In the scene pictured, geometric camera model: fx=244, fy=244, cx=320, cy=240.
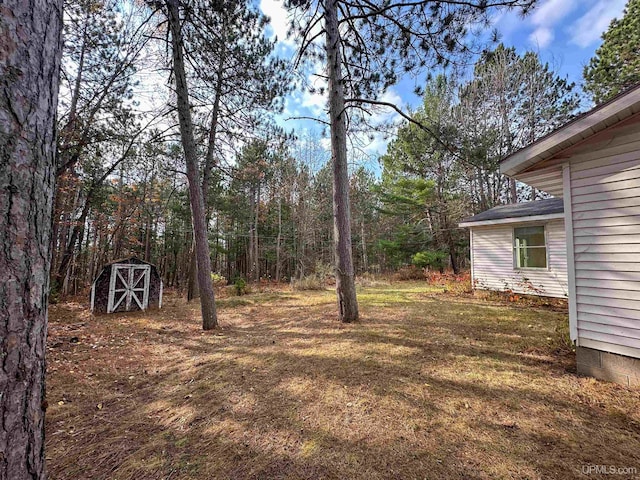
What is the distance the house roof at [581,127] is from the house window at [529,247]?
524 centimetres

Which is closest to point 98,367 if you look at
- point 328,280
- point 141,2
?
point 141,2

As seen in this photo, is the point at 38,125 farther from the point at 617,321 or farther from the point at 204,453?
the point at 617,321

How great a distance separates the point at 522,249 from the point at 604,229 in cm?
566

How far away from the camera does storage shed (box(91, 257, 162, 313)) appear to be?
6.84 m

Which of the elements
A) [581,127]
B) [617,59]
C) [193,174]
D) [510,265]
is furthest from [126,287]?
[617,59]

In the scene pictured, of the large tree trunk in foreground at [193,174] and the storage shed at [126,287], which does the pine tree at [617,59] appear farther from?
the storage shed at [126,287]

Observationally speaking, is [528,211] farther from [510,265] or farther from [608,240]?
[608,240]

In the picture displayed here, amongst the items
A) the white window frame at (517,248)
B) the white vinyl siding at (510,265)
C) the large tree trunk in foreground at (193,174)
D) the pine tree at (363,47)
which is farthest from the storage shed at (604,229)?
the large tree trunk in foreground at (193,174)

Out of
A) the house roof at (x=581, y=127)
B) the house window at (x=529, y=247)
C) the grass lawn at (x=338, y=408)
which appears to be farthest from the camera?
the house window at (x=529, y=247)

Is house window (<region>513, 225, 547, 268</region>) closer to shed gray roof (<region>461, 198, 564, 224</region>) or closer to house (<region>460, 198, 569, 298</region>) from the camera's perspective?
house (<region>460, 198, 569, 298</region>)

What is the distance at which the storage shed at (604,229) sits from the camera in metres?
2.68

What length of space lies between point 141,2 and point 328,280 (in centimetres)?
1203

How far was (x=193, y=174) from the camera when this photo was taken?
17.0ft

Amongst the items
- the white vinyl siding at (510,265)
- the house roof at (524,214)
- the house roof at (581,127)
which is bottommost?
the white vinyl siding at (510,265)
